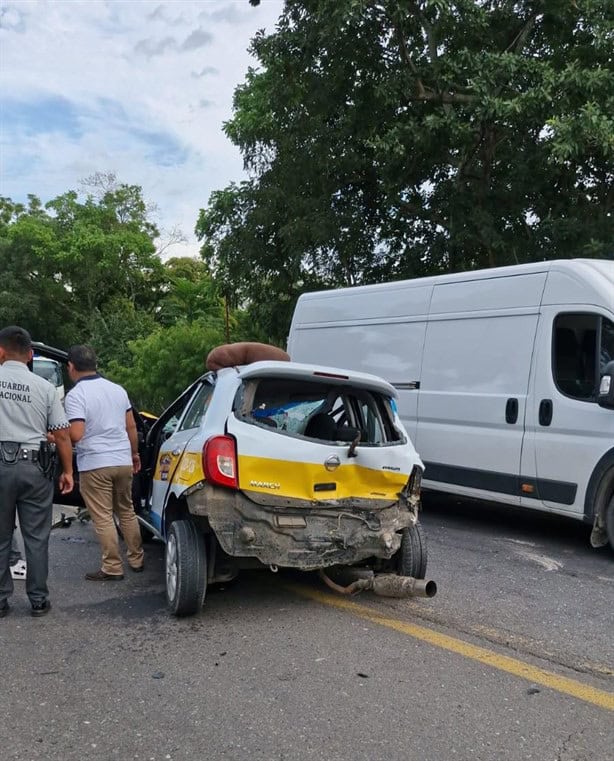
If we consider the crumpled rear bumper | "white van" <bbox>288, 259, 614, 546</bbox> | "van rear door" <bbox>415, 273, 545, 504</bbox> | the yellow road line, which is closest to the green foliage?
"white van" <bbox>288, 259, 614, 546</bbox>

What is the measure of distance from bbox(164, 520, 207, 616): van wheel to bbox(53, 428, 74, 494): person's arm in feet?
2.65

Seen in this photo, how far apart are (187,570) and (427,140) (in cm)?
848

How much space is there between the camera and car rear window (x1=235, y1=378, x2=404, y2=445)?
526cm

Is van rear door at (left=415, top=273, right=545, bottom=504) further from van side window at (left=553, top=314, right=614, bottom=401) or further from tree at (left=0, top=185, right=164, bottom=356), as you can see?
tree at (left=0, top=185, right=164, bottom=356)

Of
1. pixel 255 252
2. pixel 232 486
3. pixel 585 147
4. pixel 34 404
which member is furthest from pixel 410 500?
pixel 255 252

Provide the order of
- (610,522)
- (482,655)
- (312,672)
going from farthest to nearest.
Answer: (610,522), (482,655), (312,672)

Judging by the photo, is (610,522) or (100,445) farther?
(610,522)

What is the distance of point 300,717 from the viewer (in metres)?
3.44

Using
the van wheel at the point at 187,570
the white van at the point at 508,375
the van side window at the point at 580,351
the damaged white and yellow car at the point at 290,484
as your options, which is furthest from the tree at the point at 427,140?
the van wheel at the point at 187,570

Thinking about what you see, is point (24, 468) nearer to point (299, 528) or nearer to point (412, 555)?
point (299, 528)

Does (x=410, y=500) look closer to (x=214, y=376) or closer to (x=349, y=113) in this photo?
(x=214, y=376)

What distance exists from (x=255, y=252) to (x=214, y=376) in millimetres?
9886

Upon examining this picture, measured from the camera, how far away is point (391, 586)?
4.96m

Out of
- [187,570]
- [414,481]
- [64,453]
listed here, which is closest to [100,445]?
[64,453]
